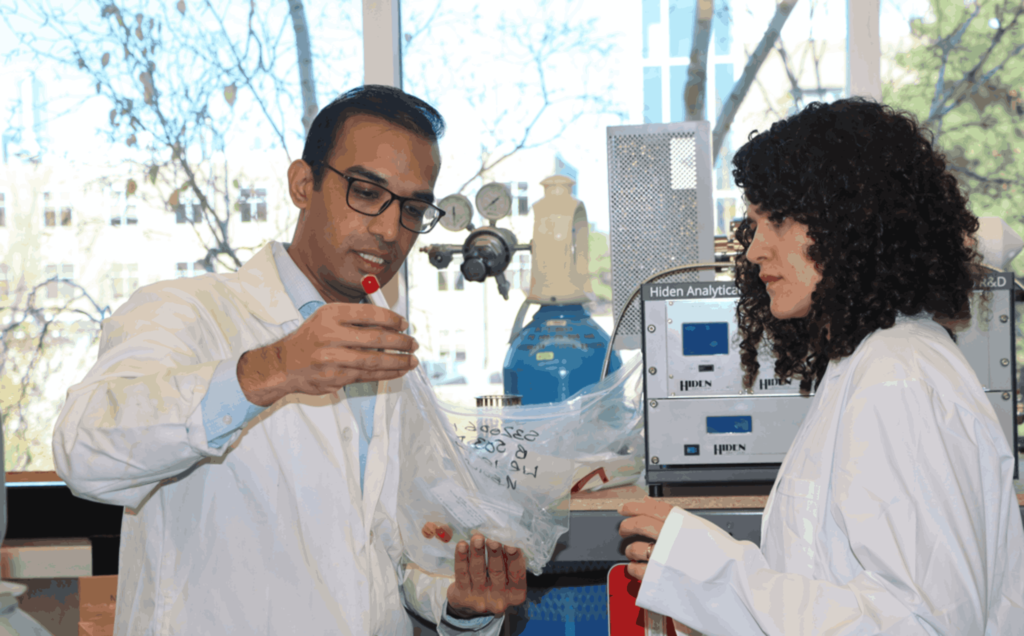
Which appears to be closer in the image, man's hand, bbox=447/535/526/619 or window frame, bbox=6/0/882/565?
man's hand, bbox=447/535/526/619

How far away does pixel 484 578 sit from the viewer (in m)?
1.21

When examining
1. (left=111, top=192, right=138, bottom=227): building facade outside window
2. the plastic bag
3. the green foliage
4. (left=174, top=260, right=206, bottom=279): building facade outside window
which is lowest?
the plastic bag

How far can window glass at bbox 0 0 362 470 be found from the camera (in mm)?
2354

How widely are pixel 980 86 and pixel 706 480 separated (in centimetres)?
162

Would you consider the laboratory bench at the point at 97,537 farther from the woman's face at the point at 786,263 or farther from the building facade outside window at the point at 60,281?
the building facade outside window at the point at 60,281

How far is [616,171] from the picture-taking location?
186 centimetres

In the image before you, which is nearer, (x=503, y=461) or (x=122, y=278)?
(x=503, y=461)

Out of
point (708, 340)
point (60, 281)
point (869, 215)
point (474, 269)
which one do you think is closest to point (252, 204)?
A: point (60, 281)

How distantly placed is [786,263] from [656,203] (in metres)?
0.88

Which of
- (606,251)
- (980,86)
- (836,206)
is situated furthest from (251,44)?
(980,86)

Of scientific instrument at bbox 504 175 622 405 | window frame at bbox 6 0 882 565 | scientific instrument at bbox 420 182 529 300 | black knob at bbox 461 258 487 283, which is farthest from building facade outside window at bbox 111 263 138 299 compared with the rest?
scientific instrument at bbox 504 175 622 405

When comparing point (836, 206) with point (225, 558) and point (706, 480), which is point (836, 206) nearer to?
point (706, 480)

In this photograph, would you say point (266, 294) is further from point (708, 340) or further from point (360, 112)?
point (708, 340)

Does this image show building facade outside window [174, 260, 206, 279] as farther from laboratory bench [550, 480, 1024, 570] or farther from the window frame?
laboratory bench [550, 480, 1024, 570]
